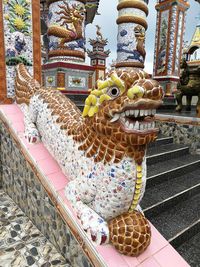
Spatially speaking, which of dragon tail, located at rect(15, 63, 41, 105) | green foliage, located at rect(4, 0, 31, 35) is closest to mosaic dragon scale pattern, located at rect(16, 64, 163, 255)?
dragon tail, located at rect(15, 63, 41, 105)

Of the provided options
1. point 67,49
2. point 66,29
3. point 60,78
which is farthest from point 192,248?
point 66,29

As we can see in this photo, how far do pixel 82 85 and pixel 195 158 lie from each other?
3725 mm

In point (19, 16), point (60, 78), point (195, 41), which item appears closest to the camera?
point (19, 16)

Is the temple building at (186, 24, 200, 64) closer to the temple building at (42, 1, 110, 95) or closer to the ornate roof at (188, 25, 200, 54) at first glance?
the ornate roof at (188, 25, 200, 54)

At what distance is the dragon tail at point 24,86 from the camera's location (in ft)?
9.48

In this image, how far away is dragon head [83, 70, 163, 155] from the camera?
1.28 meters

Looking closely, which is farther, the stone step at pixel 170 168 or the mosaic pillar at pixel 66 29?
the mosaic pillar at pixel 66 29

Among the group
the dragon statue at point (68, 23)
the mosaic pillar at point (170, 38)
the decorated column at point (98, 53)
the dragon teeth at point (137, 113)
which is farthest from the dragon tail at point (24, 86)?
the decorated column at point (98, 53)

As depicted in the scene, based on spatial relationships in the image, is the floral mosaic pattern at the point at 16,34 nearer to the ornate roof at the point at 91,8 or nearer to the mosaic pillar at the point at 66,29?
the mosaic pillar at the point at 66,29

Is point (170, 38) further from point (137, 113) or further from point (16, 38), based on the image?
point (137, 113)

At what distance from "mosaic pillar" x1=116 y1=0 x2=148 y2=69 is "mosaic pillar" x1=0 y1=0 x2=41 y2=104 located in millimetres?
4553

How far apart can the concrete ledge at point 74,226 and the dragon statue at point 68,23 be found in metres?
4.05

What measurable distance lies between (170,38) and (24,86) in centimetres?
817

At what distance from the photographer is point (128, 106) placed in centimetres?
130
